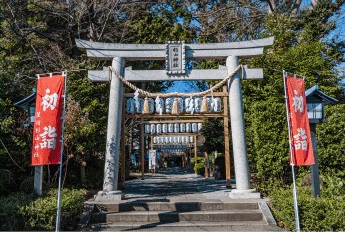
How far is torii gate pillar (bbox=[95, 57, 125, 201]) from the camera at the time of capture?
8672 mm

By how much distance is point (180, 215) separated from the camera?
745cm

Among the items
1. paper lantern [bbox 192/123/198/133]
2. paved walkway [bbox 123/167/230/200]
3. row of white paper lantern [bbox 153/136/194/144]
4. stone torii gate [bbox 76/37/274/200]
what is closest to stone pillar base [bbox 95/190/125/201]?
stone torii gate [bbox 76/37/274/200]

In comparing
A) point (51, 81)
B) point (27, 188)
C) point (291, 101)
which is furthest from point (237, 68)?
point (27, 188)

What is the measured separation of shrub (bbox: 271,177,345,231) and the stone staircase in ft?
1.13

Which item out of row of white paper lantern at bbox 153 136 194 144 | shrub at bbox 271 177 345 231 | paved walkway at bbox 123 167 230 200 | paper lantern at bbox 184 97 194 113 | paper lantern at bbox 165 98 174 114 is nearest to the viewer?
shrub at bbox 271 177 345 231

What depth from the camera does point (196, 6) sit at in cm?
1831

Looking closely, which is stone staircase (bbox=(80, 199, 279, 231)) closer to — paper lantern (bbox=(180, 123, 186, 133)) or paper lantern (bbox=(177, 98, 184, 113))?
paper lantern (bbox=(177, 98, 184, 113))

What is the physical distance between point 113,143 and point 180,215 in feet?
9.03

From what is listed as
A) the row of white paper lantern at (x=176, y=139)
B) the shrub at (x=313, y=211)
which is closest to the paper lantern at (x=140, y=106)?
the shrub at (x=313, y=211)

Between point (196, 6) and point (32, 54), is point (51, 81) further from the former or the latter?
point (196, 6)

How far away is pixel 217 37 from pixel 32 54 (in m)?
9.23

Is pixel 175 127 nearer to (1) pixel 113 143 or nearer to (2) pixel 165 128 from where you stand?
(2) pixel 165 128

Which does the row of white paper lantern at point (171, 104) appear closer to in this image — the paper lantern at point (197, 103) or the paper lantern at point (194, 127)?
the paper lantern at point (197, 103)

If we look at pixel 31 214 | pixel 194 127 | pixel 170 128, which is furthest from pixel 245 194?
pixel 194 127
